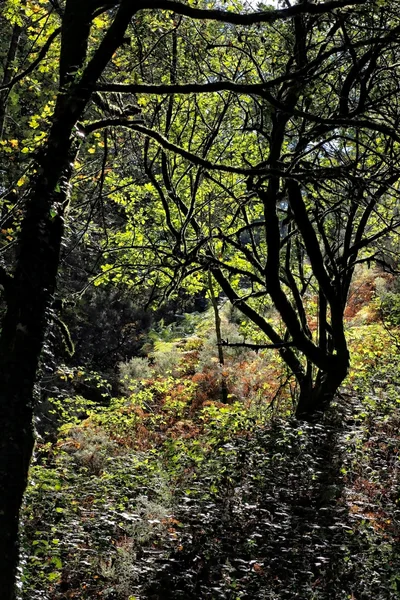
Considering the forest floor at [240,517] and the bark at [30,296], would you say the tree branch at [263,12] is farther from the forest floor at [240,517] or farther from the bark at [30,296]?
the forest floor at [240,517]

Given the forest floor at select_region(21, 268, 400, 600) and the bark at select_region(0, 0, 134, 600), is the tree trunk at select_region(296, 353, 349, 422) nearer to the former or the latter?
the forest floor at select_region(21, 268, 400, 600)

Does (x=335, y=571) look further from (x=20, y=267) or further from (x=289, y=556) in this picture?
(x=20, y=267)

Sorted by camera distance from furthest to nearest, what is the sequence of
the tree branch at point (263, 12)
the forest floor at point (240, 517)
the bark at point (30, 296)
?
the forest floor at point (240, 517), the bark at point (30, 296), the tree branch at point (263, 12)

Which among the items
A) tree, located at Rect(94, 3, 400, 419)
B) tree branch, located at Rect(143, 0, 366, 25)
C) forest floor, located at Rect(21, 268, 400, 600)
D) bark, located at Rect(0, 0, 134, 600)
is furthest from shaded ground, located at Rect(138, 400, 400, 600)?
tree branch, located at Rect(143, 0, 366, 25)

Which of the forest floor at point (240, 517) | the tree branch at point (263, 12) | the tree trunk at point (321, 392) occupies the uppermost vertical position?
the tree branch at point (263, 12)

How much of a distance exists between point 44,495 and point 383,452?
4.09m

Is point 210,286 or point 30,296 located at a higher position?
point 210,286

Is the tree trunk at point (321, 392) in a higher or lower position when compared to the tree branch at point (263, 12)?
lower

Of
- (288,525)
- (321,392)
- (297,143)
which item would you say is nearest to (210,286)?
(321,392)

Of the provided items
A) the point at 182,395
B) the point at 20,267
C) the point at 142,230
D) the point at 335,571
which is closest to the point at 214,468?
the point at 335,571

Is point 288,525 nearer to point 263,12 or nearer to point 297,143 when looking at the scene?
point 263,12

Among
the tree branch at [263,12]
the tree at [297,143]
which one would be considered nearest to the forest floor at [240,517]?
the tree at [297,143]

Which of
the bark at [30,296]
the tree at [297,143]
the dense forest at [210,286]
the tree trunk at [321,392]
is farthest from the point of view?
the tree trunk at [321,392]

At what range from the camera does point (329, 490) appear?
541 centimetres
